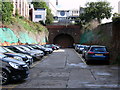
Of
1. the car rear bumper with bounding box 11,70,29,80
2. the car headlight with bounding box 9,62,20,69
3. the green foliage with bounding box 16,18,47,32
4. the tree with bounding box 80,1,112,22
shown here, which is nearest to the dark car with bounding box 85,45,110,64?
the car rear bumper with bounding box 11,70,29,80

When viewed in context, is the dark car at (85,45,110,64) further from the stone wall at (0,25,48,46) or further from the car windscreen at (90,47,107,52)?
the stone wall at (0,25,48,46)

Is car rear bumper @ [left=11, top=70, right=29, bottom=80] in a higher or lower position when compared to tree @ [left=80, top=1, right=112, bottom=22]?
lower

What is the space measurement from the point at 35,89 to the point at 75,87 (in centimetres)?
155

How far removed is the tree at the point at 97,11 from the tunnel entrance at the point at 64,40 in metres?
7.02

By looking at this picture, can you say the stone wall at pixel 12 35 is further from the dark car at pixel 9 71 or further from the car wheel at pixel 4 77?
the car wheel at pixel 4 77

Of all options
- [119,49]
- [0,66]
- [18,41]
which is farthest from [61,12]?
[0,66]

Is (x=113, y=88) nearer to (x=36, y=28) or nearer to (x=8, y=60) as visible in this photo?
(x=8, y=60)

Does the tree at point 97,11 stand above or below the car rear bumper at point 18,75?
above

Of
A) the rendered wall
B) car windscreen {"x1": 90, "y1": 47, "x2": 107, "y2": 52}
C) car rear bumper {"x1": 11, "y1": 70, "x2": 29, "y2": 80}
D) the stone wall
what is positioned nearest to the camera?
car rear bumper {"x1": 11, "y1": 70, "x2": 29, "y2": 80}

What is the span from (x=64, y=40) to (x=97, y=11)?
1335 centimetres

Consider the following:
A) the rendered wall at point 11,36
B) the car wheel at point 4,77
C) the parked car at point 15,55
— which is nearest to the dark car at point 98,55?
the parked car at point 15,55

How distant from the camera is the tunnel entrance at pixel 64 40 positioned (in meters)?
70.6

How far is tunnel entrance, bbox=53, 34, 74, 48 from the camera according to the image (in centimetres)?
7062

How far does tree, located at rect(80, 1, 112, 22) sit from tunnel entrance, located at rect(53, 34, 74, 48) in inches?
276
